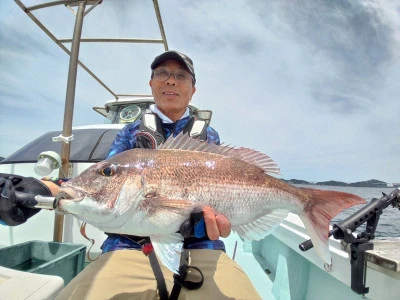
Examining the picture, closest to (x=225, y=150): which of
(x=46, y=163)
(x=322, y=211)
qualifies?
(x=322, y=211)

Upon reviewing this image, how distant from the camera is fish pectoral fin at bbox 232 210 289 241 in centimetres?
199

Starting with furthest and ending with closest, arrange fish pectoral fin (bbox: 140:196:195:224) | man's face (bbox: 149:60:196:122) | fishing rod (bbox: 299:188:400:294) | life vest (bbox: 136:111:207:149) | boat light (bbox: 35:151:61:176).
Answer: boat light (bbox: 35:151:61:176) < man's face (bbox: 149:60:196:122) < life vest (bbox: 136:111:207:149) < fishing rod (bbox: 299:188:400:294) < fish pectoral fin (bbox: 140:196:195:224)

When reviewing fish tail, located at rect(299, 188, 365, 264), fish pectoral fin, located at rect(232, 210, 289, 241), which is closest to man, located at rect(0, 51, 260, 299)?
fish pectoral fin, located at rect(232, 210, 289, 241)

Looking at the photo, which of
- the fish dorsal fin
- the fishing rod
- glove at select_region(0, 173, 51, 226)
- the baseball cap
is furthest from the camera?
the baseball cap

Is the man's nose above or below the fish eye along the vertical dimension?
above

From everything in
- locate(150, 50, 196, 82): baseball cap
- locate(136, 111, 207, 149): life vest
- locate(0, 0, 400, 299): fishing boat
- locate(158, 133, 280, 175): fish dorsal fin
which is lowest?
locate(0, 0, 400, 299): fishing boat

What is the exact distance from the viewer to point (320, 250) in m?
1.80

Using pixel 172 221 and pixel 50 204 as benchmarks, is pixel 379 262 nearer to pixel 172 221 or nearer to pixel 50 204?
pixel 172 221

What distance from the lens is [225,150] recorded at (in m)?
2.05

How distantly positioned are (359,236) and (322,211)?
27.3 inches

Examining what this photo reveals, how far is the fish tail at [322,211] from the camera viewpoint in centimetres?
180

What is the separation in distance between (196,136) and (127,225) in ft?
4.07

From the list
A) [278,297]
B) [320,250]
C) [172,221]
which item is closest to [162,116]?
[172,221]

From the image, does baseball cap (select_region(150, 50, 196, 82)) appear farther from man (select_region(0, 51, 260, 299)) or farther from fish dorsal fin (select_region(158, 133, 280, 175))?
fish dorsal fin (select_region(158, 133, 280, 175))
